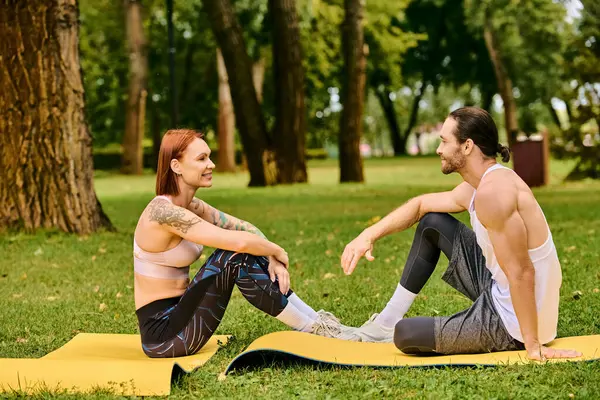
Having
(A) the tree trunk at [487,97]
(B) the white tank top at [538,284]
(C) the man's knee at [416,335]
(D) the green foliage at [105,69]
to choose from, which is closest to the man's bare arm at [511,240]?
(B) the white tank top at [538,284]

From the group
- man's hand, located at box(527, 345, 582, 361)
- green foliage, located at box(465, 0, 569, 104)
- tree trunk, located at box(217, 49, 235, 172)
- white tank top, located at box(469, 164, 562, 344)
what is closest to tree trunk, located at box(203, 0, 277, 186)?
tree trunk, located at box(217, 49, 235, 172)

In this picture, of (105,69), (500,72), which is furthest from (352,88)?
A: (105,69)

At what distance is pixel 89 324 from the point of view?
23.3 feet

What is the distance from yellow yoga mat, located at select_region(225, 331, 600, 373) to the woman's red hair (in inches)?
40.7

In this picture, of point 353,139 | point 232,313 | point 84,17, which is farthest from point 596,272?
point 84,17

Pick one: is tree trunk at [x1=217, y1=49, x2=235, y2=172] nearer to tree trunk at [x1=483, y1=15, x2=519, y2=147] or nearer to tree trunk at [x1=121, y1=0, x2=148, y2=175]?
tree trunk at [x1=121, y1=0, x2=148, y2=175]

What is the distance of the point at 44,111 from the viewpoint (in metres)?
12.1

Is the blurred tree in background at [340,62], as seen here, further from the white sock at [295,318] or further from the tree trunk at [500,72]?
the white sock at [295,318]

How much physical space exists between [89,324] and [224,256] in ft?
7.21

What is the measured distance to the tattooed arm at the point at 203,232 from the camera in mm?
5199

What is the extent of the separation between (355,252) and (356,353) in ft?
1.99

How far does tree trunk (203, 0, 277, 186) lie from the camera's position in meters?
22.7

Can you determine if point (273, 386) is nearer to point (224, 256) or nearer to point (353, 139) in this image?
point (224, 256)

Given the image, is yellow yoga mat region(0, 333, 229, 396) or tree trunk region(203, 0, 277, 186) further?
tree trunk region(203, 0, 277, 186)
